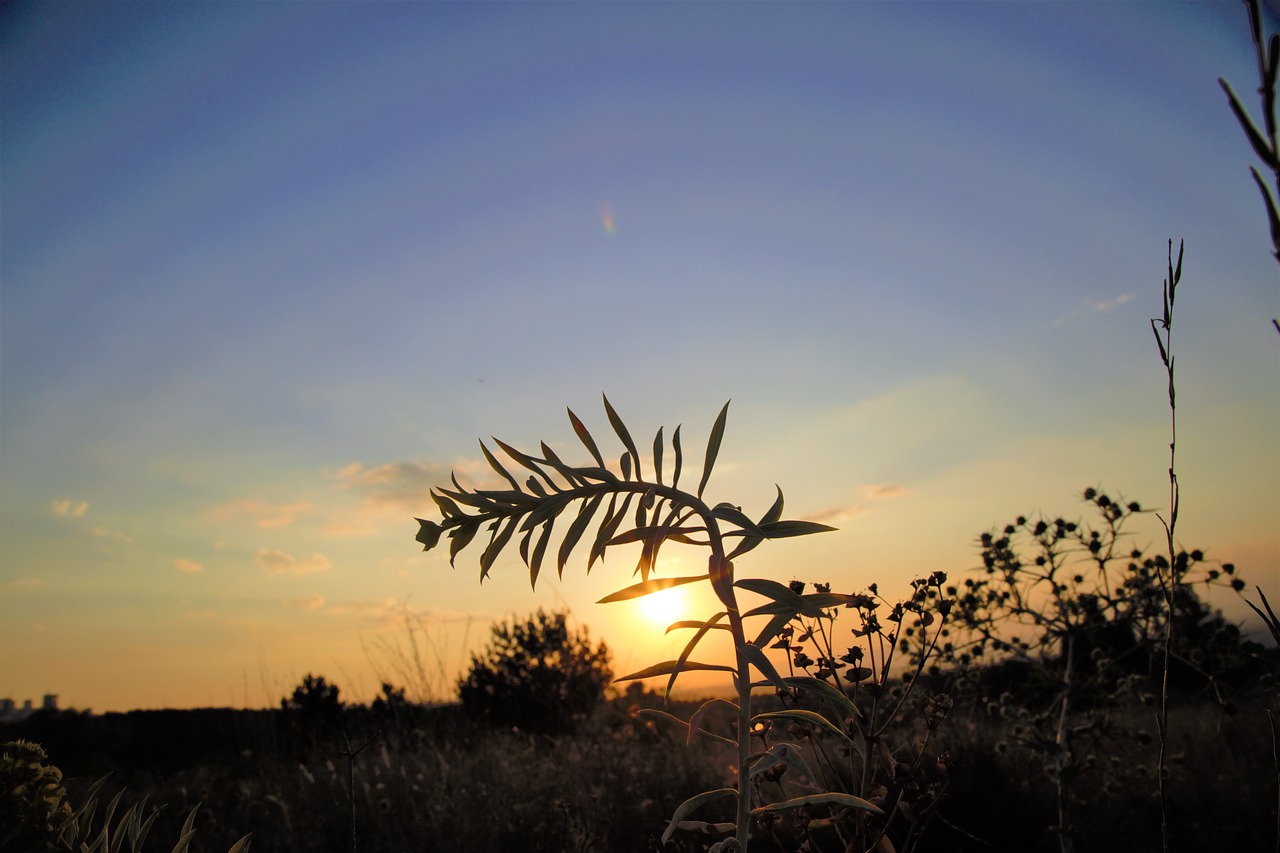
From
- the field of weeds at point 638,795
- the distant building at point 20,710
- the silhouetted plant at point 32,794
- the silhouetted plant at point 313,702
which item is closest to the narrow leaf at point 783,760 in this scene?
the silhouetted plant at point 32,794

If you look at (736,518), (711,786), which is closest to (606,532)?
(736,518)

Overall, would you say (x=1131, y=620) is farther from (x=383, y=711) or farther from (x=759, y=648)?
(x=383, y=711)

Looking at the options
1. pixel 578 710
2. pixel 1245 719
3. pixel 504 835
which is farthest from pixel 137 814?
pixel 578 710

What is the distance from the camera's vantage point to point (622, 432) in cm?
133

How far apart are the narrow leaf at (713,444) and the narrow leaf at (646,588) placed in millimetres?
160

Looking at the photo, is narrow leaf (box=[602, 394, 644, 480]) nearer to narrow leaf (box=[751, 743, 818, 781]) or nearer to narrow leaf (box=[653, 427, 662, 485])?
narrow leaf (box=[653, 427, 662, 485])

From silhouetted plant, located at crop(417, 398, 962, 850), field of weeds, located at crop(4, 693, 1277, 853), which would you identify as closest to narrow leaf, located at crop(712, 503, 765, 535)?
silhouetted plant, located at crop(417, 398, 962, 850)

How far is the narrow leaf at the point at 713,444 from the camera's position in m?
1.33

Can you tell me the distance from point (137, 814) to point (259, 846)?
184 inches

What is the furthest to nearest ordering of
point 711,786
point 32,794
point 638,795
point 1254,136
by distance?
point 638,795 < point 711,786 < point 32,794 < point 1254,136

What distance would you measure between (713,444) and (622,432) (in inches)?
6.3

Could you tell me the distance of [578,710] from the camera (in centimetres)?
1348

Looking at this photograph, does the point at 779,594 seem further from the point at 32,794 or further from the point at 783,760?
the point at 32,794

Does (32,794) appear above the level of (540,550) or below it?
below
